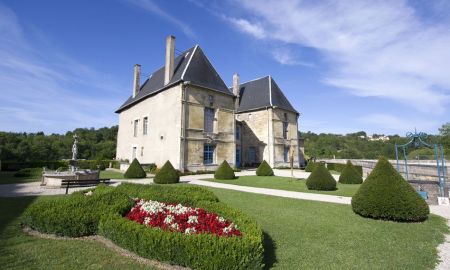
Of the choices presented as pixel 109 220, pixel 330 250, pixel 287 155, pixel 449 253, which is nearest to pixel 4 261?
pixel 109 220

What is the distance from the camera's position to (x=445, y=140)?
147ft

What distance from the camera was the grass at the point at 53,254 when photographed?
3256mm

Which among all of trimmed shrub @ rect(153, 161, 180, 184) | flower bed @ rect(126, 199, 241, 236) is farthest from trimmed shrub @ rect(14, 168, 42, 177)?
flower bed @ rect(126, 199, 241, 236)

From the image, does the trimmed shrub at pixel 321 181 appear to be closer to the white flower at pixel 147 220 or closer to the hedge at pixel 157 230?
the hedge at pixel 157 230

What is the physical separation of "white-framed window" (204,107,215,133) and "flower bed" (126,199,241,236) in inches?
578

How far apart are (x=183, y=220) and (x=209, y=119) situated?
627 inches

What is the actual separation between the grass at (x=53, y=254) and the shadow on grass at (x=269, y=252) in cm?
182

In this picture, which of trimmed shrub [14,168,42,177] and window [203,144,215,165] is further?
window [203,144,215,165]

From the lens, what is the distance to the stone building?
1820 cm

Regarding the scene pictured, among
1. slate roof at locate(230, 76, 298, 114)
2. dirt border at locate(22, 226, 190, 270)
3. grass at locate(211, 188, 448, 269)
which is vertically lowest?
grass at locate(211, 188, 448, 269)

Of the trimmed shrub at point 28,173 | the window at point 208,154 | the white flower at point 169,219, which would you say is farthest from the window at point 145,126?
the white flower at point 169,219

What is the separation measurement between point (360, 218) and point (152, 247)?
5531 mm

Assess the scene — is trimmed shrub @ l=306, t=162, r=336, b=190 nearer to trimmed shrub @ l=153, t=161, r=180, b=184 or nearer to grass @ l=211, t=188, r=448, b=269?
grass @ l=211, t=188, r=448, b=269

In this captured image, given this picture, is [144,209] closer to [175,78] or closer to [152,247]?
[152,247]
